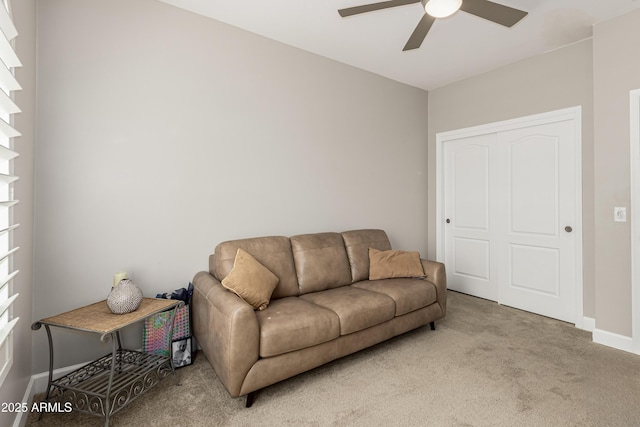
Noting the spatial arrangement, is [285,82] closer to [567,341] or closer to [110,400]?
[110,400]

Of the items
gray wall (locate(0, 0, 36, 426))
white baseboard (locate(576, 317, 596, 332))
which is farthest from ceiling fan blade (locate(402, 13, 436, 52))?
white baseboard (locate(576, 317, 596, 332))

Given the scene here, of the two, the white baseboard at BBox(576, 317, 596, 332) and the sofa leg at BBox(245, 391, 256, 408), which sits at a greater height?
the white baseboard at BBox(576, 317, 596, 332)

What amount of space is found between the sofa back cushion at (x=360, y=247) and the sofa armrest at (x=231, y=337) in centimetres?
142

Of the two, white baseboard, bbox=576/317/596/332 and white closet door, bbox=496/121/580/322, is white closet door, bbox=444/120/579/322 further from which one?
white baseboard, bbox=576/317/596/332

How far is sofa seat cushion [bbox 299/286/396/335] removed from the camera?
231cm

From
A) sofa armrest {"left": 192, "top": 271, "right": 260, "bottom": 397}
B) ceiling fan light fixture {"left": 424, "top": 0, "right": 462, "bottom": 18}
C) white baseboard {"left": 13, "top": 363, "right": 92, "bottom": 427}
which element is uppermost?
ceiling fan light fixture {"left": 424, "top": 0, "right": 462, "bottom": 18}

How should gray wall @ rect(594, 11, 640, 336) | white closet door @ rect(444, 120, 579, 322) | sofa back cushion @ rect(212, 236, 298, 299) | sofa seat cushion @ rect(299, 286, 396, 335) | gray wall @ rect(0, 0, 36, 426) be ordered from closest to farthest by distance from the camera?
gray wall @ rect(0, 0, 36, 426) → sofa seat cushion @ rect(299, 286, 396, 335) → sofa back cushion @ rect(212, 236, 298, 299) → gray wall @ rect(594, 11, 640, 336) → white closet door @ rect(444, 120, 579, 322)

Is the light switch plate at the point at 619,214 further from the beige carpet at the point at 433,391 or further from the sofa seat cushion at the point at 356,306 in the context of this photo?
the sofa seat cushion at the point at 356,306

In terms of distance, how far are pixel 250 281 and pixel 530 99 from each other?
350 cm

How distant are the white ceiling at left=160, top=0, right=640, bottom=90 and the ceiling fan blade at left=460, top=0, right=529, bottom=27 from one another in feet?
1.88

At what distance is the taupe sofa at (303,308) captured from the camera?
1.90 meters

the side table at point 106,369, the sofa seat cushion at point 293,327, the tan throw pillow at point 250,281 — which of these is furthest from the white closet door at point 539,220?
the side table at point 106,369

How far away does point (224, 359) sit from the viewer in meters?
1.89

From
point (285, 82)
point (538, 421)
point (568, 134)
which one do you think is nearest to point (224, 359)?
point (538, 421)
